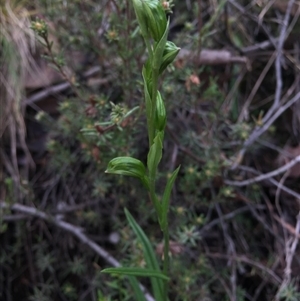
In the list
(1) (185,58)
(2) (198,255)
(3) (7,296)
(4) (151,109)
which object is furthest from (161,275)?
(3) (7,296)

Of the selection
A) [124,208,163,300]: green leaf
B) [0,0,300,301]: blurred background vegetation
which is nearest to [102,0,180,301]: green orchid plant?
[124,208,163,300]: green leaf

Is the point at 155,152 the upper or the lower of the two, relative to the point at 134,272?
upper

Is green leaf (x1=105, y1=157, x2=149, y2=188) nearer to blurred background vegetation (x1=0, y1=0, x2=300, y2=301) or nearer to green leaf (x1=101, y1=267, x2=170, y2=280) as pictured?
green leaf (x1=101, y1=267, x2=170, y2=280)

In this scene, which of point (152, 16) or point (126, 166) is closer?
point (152, 16)

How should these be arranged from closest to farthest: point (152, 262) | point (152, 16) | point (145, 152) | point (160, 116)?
point (152, 16) → point (160, 116) → point (152, 262) → point (145, 152)

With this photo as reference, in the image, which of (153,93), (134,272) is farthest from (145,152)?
(153,93)

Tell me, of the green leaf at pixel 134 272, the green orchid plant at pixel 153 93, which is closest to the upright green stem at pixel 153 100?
the green orchid plant at pixel 153 93

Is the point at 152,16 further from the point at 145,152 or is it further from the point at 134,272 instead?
the point at 145,152

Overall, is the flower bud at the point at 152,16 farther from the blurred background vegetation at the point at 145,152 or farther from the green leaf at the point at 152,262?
the green leaf at the point at 152,262
